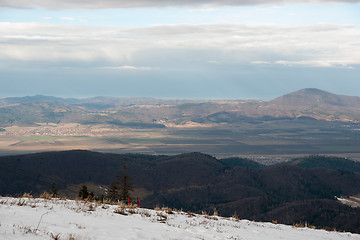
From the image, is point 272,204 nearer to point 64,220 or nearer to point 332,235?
point 332,235

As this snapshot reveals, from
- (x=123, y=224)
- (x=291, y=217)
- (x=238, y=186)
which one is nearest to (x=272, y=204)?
(x=291, y=217)

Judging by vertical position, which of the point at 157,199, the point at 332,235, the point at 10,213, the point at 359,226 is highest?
the point at 10,213

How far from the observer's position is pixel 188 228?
2052 cm

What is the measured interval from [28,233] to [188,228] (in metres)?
8.78

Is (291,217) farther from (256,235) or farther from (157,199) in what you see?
(256,235)

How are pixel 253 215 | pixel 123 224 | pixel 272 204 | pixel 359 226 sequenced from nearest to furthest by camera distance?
1. pixel 123 224
2. pixel 359 226
3. pixel 253 215
4. pixel 272 204

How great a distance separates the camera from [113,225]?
59.2ft

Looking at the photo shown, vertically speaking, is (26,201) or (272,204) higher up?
(26,201)

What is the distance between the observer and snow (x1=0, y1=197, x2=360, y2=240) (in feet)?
50.5

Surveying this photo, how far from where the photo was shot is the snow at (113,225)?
606 inches

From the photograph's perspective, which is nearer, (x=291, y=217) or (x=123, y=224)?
(x=123, y=224)

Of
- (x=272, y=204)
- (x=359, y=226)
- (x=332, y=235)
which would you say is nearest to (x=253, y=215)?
(x=272, y=204)

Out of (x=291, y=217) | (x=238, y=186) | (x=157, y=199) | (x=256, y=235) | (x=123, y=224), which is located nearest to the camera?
(x=123, y=224)

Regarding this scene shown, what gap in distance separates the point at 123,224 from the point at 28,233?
212 inches
